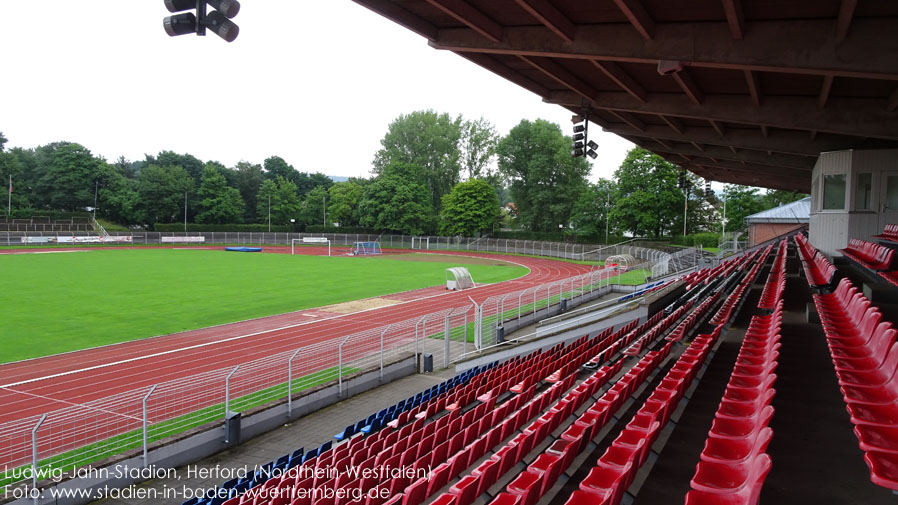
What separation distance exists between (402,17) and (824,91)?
302 inches

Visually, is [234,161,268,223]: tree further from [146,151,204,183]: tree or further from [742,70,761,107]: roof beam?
[742,70,761,107]: roof beam

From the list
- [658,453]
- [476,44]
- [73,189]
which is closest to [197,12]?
[476,44]

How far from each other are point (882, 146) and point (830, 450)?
1275 cm

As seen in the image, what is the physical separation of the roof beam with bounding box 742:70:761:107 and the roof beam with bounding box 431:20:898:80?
1559 mm

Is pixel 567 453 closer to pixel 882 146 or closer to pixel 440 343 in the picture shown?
pixel 440 343

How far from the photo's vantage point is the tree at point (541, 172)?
2628 inches

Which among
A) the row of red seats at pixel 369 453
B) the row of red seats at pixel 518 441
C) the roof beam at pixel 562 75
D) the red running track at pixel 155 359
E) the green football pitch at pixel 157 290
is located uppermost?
the roof beam at pixel 562 75

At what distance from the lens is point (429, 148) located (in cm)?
7856

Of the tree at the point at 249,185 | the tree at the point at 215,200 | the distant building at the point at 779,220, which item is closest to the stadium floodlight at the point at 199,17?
the distant building at the point at 779,220

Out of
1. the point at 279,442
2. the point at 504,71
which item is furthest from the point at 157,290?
the point at 504,71

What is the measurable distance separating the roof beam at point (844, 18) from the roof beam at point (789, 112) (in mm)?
4782

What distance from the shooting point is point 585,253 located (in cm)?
5522

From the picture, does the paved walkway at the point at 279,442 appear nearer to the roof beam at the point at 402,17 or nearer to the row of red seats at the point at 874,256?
the roof beam at the point at 402,17

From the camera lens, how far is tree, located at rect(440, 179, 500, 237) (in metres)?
67.1
